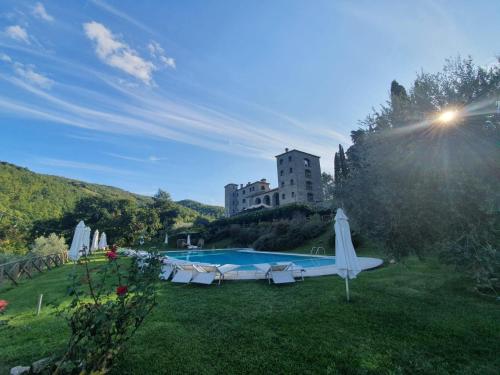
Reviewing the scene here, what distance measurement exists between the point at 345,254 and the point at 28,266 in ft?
53.3

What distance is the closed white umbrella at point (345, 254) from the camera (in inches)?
261

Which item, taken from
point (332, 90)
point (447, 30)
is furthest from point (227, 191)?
point (447, 30)

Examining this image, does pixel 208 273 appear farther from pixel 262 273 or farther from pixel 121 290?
pixel 121 290

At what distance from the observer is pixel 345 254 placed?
22.1 feet

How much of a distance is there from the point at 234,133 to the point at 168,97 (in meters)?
5.48

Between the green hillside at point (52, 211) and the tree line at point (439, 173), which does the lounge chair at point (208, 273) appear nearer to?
the tree line at point (439, 173)

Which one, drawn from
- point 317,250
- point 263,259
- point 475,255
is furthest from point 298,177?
point 475,255

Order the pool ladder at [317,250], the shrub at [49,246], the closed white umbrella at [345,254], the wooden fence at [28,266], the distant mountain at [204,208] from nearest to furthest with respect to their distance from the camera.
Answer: the closed white umbrella at [345,254]
the wooden fence at [28,266]
the shrub at [49,246]
the pool ladder at [317,250]
the distant mountain at [204,208]

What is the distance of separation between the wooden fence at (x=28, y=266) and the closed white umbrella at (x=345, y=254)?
13.6 metres

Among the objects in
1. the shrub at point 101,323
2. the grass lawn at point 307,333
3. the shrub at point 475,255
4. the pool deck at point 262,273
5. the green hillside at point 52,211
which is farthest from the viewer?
the green hillside at point 52,211

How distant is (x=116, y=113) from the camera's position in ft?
53.2

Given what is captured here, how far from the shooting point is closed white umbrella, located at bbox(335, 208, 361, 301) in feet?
21.8

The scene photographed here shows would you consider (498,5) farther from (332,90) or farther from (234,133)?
(234,133)

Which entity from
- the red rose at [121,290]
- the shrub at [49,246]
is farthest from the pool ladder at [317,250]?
the shrub at [49,246]
